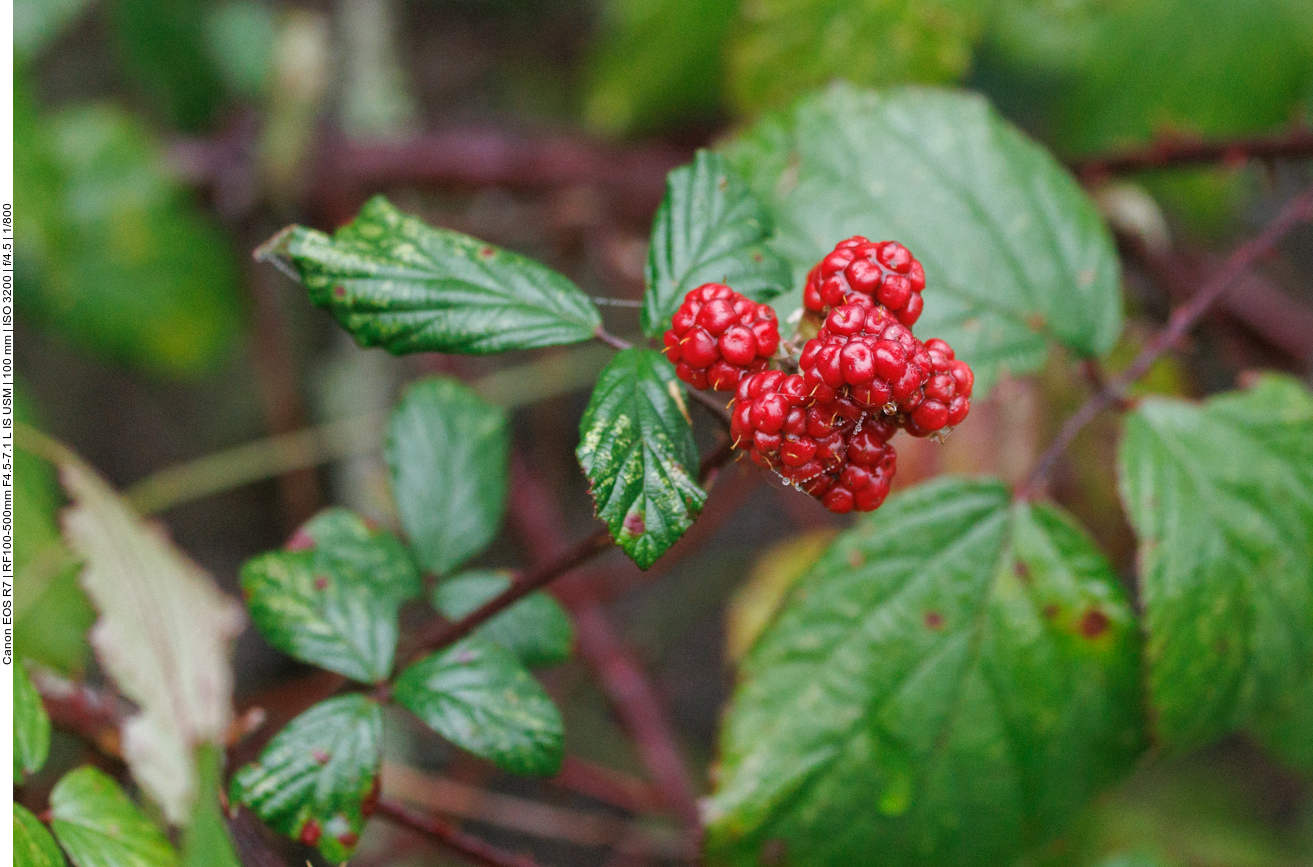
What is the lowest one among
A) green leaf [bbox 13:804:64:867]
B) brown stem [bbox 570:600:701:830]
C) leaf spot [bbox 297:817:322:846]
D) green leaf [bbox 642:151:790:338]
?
brown stem [bbox 570:600:701:830]

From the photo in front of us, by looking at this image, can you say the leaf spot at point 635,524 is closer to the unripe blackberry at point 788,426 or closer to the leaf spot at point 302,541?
the unripe blackberry at point 788,426

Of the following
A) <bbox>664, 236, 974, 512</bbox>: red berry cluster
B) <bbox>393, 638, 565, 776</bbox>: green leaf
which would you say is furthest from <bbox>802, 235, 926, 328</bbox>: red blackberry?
<bbox>393, 638, 565, 776</bbox>: green leaf

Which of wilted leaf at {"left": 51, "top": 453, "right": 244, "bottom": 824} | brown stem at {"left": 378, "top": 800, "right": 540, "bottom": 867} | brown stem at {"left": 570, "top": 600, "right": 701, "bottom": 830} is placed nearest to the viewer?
brown stem at {"left": 378, "top": 800, "right": 540, "bottom": 867}

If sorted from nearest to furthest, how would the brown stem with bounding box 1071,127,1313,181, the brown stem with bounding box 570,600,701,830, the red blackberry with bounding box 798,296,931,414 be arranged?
the red blackberry with bounding box 798,296,931,414
the brown stem with bounding box 1071,127,1313,181
the brown stem with bounding box 570,600,701,830

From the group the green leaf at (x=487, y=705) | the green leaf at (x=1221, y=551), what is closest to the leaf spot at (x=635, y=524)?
the green leaf at (x=487, y=705)

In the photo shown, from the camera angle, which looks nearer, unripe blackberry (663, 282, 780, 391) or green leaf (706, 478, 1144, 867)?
unripe blackberry (663, 282, 780, 391)

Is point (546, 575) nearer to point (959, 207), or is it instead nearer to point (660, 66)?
point (959, 207)

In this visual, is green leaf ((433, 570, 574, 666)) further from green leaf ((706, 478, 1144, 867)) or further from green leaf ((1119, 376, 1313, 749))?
green leaf ((1119, 376, 1313, 749))

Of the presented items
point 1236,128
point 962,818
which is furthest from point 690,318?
point 1236,128
